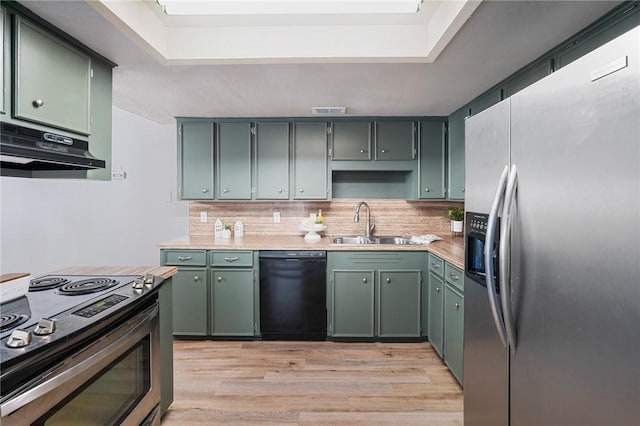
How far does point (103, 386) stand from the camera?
4.08 feet

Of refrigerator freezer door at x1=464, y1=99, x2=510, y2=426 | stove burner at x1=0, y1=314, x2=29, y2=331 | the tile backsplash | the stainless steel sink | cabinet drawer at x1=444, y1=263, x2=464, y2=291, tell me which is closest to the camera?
stove burner at x1=0, y1=314, x2=29, y2=331

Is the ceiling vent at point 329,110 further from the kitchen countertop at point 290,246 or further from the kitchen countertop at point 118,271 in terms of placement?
the kitchen countertop at point 118,271

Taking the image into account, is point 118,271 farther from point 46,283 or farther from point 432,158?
point 432,158

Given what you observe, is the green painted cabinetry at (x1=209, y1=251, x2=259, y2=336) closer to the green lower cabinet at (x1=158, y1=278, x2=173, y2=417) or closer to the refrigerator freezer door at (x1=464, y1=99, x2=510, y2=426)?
the green lower cabinet at (x1=158, y1=278, x2=173, y2=417)

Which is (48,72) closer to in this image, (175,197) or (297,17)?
(297,17)

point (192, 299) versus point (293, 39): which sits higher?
point (293, 39)

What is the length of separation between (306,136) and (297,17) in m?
1.44

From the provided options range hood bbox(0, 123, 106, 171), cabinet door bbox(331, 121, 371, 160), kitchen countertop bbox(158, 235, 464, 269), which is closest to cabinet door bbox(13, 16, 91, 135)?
range hood bbox(0, 123, 106, 171)

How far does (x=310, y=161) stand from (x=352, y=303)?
1469 millimetres

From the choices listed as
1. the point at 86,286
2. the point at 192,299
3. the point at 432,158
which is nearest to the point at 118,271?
the point at 86,286

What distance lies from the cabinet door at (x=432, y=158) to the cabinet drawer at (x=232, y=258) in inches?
73.6

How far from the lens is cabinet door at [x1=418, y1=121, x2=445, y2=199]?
3.11 metres

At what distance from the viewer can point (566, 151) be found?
2.94ft

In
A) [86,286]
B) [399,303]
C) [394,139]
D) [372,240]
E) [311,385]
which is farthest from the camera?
[372,240]
